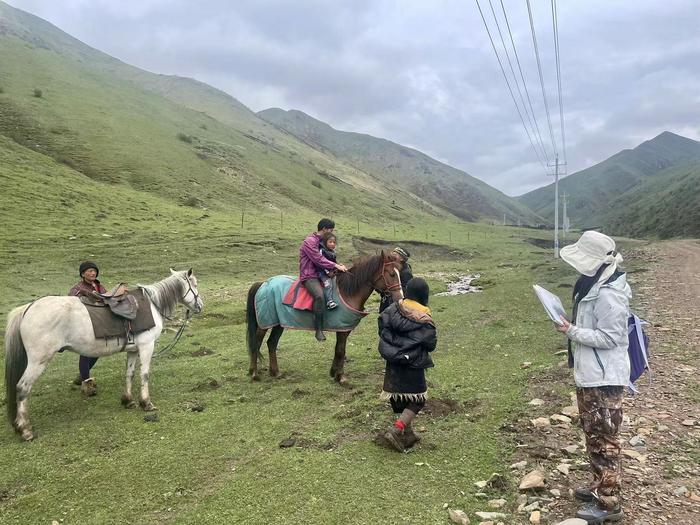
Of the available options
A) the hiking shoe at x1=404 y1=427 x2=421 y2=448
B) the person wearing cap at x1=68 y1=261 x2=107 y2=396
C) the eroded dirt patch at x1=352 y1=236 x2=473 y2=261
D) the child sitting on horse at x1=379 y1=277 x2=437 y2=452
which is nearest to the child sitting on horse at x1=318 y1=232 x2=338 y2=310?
the child sitting on horse at x1=379 y1=277 x2=437 y2=452

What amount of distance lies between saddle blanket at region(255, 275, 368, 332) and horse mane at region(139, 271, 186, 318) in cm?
166

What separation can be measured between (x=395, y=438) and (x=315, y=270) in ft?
14.0

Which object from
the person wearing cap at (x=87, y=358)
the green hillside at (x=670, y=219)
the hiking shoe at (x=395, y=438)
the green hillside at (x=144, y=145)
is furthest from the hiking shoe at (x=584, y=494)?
the green hillside at (x=670, y=219)

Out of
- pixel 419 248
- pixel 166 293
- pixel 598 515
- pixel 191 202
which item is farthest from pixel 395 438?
pixel 191 202

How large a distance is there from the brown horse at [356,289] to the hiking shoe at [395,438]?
2859mm

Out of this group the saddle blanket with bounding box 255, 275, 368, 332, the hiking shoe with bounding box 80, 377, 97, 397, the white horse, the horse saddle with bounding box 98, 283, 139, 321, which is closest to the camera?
the white horse

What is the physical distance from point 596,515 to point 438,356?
679 centimetres

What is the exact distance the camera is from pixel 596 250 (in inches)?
171

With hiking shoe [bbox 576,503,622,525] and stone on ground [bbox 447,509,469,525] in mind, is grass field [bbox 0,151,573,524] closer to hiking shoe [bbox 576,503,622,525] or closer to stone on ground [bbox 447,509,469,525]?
stone on ground [bbox 447,509,469,525]

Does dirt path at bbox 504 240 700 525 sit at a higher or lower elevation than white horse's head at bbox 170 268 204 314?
lower

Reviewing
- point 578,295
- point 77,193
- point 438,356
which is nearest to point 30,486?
point 578,295

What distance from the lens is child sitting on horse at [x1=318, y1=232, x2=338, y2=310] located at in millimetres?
9114

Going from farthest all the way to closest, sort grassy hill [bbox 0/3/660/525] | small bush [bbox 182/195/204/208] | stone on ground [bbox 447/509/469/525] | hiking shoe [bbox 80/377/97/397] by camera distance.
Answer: small bush [bbox 182/195/204/208]
hiking shoe [bbox 80/377/97/397]
grassy hill [bbox 0/3/660/525]
stone on ground [bbox 447/509/469/525]

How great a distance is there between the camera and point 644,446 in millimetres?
5547
